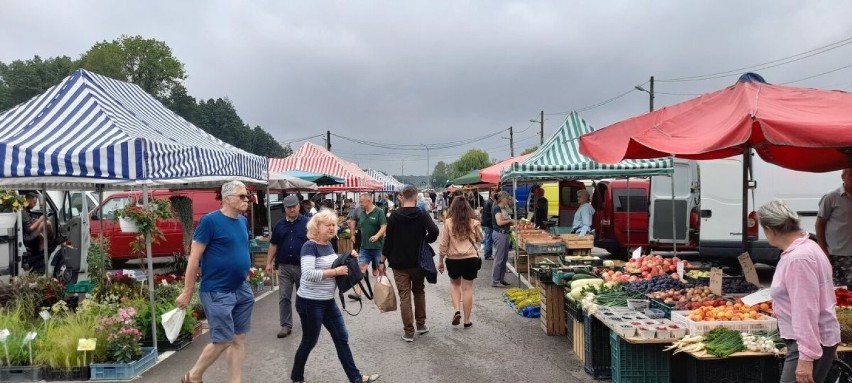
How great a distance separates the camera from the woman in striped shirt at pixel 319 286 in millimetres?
4957

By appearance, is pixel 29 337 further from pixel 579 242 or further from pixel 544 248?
pixel 579 242

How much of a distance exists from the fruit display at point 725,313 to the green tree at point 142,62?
6511 centimetres

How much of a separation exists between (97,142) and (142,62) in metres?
66.0

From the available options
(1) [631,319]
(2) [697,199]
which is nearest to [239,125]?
(2) [697,199]

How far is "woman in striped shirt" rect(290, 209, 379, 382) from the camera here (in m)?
4.96

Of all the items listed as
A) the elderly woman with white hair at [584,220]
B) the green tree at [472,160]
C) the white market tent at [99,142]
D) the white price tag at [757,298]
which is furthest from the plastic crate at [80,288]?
the green tree at [472,160]

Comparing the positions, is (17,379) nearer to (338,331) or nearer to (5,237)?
(338,331)

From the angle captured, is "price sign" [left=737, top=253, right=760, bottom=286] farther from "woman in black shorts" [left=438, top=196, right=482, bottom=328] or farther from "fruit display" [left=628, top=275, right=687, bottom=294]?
"woman in black shorts" [left=438, top=196, right=482, bottom=328]

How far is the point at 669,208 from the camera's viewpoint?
12922 millimetres

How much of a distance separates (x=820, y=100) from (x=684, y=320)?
2.05 meters

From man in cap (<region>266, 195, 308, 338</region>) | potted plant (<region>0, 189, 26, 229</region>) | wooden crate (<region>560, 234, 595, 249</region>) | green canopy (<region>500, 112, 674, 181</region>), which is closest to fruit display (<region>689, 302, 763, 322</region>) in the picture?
man in cap (<region>266, 195, 308, 338</region>)

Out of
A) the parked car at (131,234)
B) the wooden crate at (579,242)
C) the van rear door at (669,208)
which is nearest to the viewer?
the wooden crate at (579,242)

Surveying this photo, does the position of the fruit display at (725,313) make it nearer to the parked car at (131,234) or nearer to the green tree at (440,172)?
the parked car at (131,234)

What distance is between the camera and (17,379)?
5.66 metres
